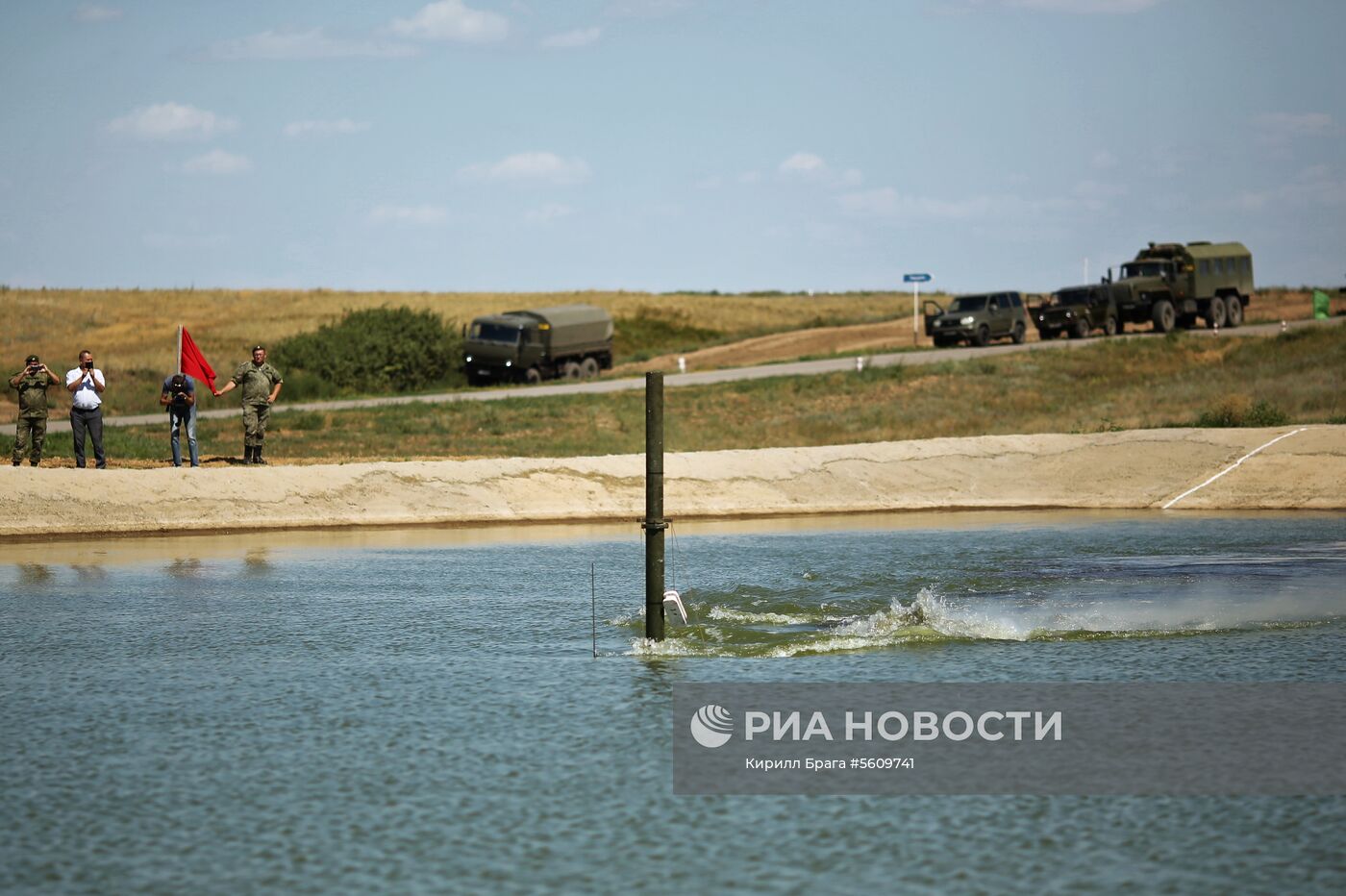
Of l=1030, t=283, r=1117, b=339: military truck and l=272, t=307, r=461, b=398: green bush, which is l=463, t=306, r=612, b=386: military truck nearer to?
l=272, t=307, r=461, b=398: green bush

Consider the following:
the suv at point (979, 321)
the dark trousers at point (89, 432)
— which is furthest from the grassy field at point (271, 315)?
the dark trousers at point (89, 432)

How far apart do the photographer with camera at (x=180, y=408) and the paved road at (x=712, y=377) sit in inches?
451

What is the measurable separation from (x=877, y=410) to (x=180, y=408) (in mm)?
18551

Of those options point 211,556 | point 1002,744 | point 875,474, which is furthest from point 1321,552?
point 211,556

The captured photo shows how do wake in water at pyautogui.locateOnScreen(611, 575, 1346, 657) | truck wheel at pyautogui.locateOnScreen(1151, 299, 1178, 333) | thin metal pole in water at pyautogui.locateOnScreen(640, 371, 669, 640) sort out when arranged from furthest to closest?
truck wheel at pyautogui.locateOnScreen(1151, 299, 1178, 333) < wake in water at pyautogui.locateOnScreen(611, 575, 1346, 657) < thin metal pole in water at pyautogui.locateOnScreen(640, 371, 669, 640)

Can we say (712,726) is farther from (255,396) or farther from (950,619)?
(255,396)

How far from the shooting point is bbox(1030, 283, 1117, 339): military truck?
5453cm

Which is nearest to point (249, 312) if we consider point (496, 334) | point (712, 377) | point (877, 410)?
point (496, 334)

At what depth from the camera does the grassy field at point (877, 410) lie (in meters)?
33.9

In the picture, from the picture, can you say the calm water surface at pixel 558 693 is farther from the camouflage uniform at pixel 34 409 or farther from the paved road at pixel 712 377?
the paved road at pixel 712 377

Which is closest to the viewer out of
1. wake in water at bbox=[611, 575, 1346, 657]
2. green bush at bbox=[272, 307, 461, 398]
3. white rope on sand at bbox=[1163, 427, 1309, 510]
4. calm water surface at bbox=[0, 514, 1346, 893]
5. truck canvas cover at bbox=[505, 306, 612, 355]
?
calm water surface at bbox=[0, 514, 1346, 893]

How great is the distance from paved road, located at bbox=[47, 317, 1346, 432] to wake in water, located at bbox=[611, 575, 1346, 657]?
84.0 ft

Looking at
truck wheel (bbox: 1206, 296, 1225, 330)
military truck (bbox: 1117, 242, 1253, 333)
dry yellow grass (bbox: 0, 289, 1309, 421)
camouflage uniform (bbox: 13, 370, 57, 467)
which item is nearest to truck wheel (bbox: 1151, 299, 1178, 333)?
military truck (bbox: 1117, 242, 1253, 333)

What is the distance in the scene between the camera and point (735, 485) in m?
27.0
